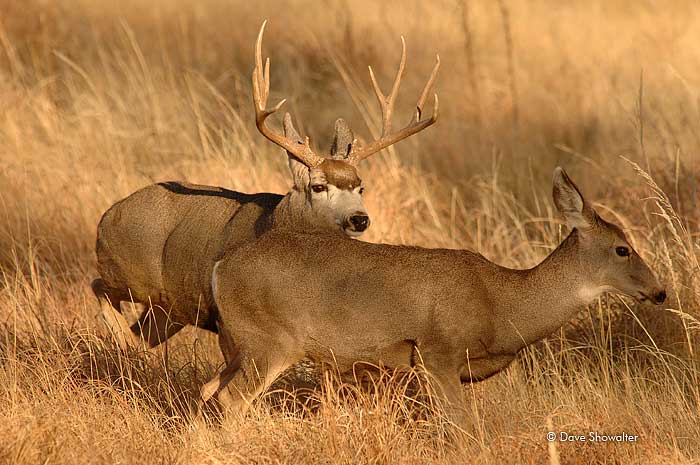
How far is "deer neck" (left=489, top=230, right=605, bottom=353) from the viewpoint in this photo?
18.8 ft

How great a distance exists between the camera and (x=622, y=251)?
5723 mm

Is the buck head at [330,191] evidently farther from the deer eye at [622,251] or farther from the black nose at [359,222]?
the deer eye at [622,251]

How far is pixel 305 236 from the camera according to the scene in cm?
574

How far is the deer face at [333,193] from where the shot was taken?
699 centimetres

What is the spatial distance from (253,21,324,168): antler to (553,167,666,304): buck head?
5.61 ft

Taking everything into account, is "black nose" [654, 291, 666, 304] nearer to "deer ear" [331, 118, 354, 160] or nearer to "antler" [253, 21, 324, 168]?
"antler" [253, 21, 324, 168]

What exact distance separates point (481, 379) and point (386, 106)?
2.22 m

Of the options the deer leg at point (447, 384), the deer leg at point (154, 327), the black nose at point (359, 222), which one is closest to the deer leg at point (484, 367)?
the deer leg at point (447, 384)

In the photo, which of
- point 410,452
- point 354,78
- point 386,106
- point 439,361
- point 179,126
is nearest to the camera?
point 410,452

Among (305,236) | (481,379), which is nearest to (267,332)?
(305,236)

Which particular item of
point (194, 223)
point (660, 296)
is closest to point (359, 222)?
point (194, 223)

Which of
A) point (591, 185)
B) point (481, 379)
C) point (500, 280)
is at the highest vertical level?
point (500, 280)

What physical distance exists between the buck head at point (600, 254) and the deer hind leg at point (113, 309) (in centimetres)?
254

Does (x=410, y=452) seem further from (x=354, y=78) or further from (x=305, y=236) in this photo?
(x=354, y=78)
